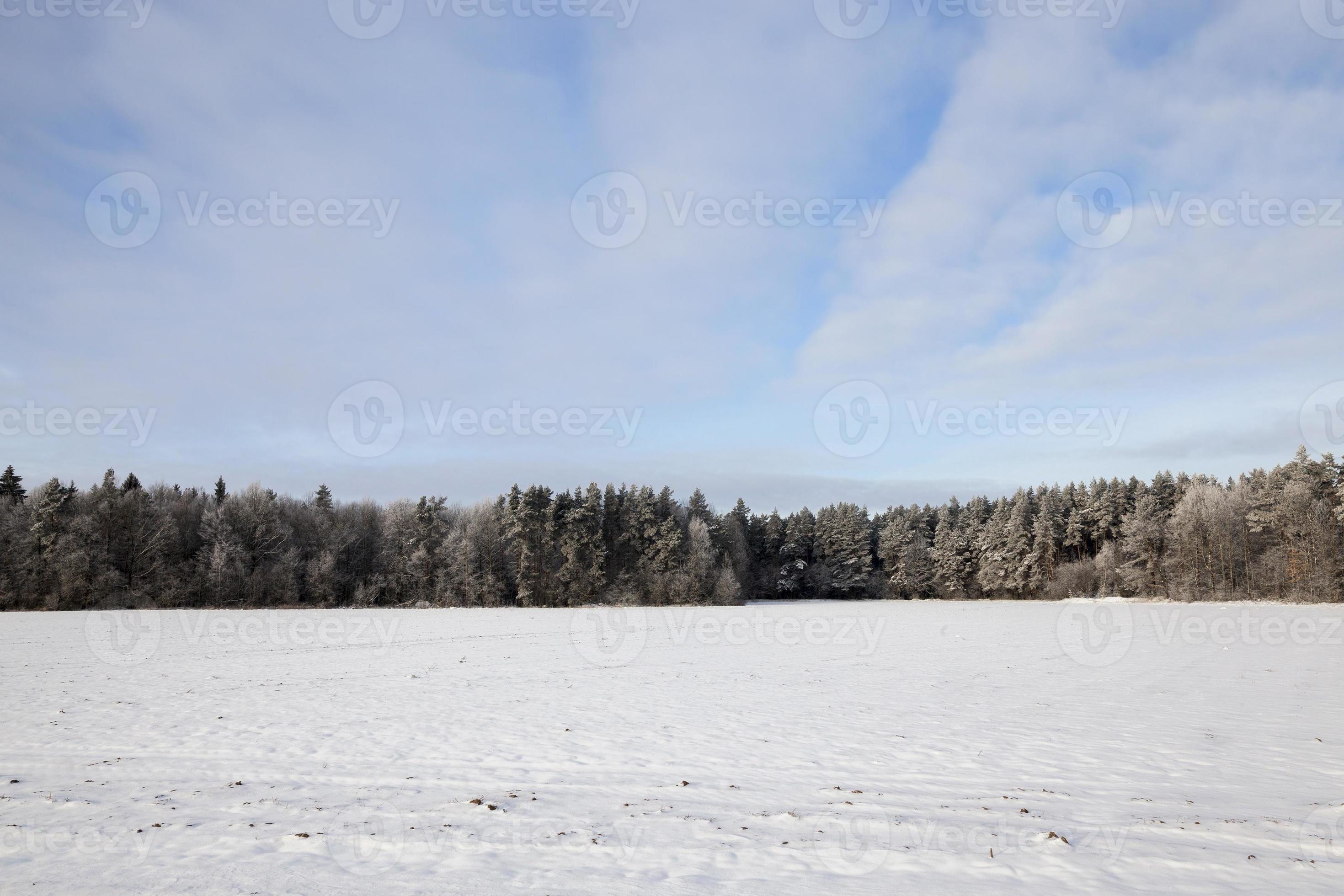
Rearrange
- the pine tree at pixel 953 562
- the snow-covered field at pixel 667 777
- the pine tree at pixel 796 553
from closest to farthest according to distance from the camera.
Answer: the snow-covered field at pixel 667 777 < the pine tree at pixel 953 562 < the pine tree at pixel 796 553

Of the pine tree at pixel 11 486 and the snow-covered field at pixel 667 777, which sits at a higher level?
the pine tree at pixel 11 486

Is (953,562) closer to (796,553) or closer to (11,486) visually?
(796,553)

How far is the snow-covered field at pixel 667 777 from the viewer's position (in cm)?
675

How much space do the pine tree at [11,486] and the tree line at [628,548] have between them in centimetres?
21

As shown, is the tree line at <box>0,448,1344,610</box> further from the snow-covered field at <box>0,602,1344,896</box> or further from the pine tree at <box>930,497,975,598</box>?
the snow-covered field at <box>0,602,1344,896</box>

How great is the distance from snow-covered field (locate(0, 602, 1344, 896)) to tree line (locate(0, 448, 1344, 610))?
41.5m

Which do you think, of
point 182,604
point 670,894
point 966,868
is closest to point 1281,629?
point 966,868

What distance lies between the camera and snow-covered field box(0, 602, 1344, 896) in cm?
675

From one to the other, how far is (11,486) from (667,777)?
3188 inches

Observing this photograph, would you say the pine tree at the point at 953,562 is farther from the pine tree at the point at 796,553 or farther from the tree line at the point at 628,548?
the pine tree at the point at 796,553

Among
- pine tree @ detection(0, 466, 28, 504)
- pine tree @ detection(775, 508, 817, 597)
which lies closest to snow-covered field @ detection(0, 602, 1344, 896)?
pine tree @ detection(0, 466, 28, 504)

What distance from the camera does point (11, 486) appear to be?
62.2m

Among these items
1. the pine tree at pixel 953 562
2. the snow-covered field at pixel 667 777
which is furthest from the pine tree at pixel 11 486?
the pine tree at pixel 953 562

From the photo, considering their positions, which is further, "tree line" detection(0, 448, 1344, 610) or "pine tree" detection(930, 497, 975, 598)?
"pine tree" detection(930, 497, 975, 598)
